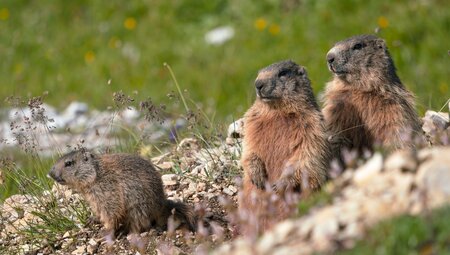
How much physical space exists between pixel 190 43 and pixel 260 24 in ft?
4.04

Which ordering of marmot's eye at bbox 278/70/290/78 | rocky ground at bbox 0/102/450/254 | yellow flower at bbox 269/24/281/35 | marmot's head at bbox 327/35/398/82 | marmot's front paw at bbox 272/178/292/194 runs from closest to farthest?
rocky ground at bbox 0/102/450/254 → marmot's front paw at bbox 272/178/292/194 → marmot's eye at bbox 278/70/290/78 → marmot's head at bbox 327/35/398/82 → yellow flower at bbox 269/24/281/35

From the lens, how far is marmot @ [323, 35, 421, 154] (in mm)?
6477

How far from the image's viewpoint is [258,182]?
6414 millimetres

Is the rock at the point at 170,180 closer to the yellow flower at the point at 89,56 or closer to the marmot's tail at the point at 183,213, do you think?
the marmot's tail at the point at 183,213

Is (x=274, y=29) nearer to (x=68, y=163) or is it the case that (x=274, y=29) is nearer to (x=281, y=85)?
(x=68, y=163)

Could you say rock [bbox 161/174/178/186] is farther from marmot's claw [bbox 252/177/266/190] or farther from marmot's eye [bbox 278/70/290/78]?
marmot's eye [bbox 278/70/290/78]

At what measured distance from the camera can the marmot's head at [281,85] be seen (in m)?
6.50

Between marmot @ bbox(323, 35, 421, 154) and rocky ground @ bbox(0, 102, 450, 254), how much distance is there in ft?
0.84

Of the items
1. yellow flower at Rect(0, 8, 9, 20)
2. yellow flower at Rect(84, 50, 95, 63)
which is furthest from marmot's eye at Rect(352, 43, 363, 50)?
yellow flower at Rect(0, 8, 9, 20)

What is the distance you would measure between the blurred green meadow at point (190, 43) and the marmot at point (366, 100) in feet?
18.2

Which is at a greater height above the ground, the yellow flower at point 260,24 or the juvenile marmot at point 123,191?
the yellow flower at point 260,24

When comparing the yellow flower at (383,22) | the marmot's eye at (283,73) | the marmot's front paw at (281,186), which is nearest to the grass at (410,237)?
the marmot's front paw at (281,186)

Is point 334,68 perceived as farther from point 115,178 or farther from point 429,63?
point 429,63

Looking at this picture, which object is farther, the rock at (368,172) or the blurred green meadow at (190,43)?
the blurred green meadow at (190,43)
